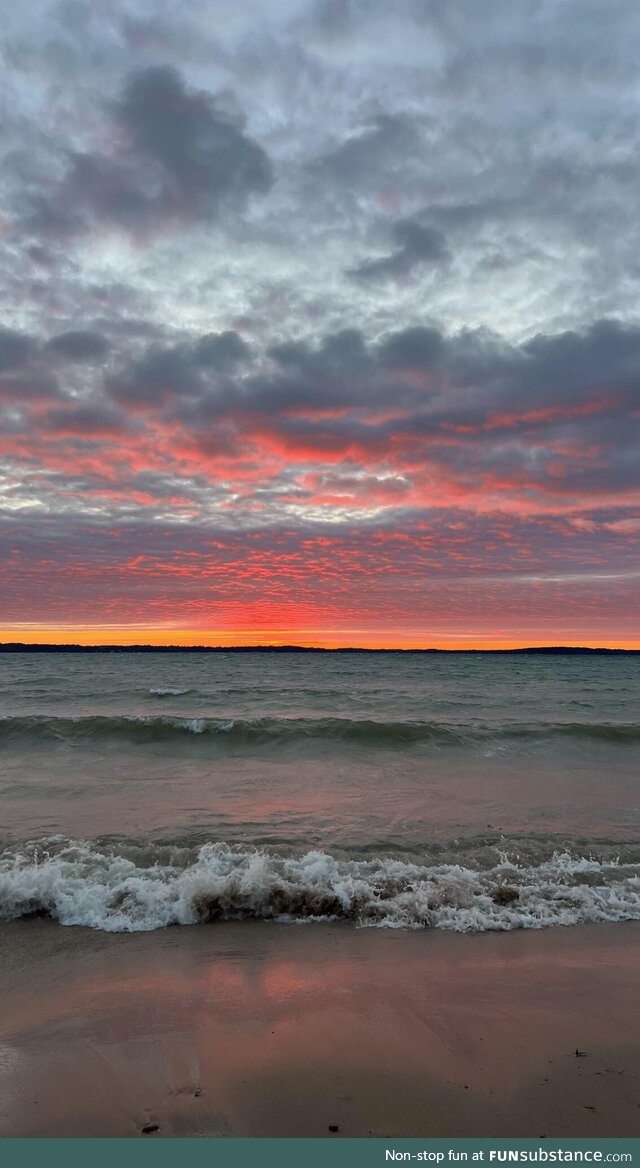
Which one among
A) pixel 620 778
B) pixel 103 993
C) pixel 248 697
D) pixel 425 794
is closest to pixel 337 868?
pixel 103 993

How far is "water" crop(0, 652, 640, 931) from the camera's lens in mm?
6645

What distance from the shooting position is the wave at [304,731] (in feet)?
60.0

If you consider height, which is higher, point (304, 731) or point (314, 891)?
point (314, 891)

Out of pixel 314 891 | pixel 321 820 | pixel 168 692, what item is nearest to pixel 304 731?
pixel 321 820

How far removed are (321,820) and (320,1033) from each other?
5610 mm

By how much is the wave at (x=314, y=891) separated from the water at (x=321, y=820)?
0.02m

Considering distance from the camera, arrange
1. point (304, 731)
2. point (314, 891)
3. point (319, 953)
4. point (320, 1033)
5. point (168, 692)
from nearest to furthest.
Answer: point (320, 1033) < point (319, 953) < point (314, 891) < point (304, 731) < point (168, 692)

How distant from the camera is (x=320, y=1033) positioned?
14.0ft

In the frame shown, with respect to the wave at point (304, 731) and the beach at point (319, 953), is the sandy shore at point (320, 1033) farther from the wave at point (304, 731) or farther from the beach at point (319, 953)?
the wave at point (304, 731)

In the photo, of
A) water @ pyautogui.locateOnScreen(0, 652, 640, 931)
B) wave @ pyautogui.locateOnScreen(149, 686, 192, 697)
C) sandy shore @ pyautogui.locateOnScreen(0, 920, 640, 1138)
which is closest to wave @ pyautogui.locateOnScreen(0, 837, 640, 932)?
water @ pyautogui.locateOnScreen(0, 652, 640, 931)

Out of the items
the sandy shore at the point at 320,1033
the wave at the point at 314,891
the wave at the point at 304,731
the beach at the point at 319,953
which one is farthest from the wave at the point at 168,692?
the sandy shore at the point at 320,1033

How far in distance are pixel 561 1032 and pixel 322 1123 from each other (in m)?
1.88

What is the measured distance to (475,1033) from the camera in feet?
14.0

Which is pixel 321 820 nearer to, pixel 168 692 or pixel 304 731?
pixel 304 731
